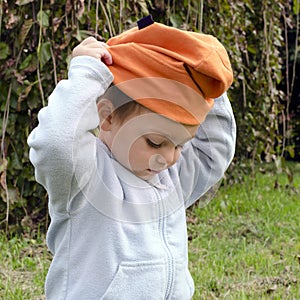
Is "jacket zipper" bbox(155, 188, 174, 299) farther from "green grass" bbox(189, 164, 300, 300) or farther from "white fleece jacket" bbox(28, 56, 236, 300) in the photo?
"green grass" bbox(189, 164, 300, 300)

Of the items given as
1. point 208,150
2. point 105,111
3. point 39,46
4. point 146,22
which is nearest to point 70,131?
point 105,111

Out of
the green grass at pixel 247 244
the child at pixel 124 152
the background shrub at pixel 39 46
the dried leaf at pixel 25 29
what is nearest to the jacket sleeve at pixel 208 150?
the child at pixel 124 152

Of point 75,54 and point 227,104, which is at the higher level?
point 75,54

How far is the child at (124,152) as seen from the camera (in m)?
1.31

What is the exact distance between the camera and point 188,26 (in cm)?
354

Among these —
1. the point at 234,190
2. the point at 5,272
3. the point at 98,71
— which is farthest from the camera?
the point at 234,190

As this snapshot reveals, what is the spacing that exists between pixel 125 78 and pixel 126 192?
0.79 ft

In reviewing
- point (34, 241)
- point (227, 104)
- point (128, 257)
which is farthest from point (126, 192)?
point (34, 241)

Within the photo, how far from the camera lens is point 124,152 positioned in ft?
4.60

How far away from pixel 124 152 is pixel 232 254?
6.01 feet

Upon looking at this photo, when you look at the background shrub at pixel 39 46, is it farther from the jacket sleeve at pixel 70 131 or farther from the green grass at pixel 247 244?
the jacket sleeve at pixel 70 131

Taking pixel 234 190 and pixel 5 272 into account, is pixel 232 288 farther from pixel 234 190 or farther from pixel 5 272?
pixel 234 190

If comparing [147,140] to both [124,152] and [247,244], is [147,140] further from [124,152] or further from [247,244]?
[247,244]

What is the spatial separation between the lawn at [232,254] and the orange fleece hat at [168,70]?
4.32 feet
